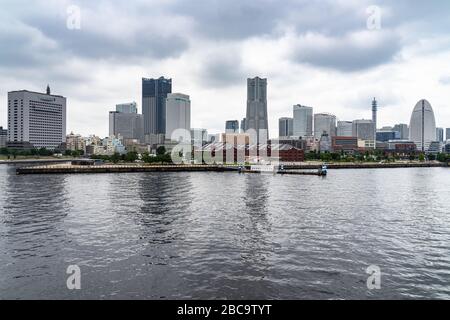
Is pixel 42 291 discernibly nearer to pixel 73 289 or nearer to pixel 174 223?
pixel 73 289

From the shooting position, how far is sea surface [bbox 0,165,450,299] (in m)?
20.6

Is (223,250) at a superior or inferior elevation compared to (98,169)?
inferior

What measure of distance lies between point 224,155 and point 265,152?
28520 mm

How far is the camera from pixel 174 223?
1465 inches

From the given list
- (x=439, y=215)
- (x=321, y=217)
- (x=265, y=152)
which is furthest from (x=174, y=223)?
(x=265, y=152)

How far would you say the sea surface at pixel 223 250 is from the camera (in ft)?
67.7

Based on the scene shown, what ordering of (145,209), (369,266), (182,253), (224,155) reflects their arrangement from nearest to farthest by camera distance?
(369,266) < (182,253) < (145,209) < (224,155)

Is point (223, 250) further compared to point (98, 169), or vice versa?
point (98, 169)

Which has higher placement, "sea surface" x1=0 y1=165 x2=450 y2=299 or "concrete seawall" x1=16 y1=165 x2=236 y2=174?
"concrete seawall" x1=16 y1=165 x2=236 y2=174

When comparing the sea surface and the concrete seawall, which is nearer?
the sea surface

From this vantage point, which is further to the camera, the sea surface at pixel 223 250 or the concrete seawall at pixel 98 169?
the concrete seawall at pixel 98 169

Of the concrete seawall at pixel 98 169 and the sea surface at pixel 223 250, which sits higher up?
the concrete seawall at pixel 98 169

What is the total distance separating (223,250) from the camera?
2775 cm
